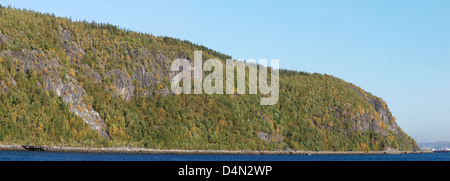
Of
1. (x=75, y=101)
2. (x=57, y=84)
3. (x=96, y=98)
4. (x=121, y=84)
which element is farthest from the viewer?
(x=121, y=84)

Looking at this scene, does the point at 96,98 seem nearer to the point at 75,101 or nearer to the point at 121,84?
the point at 75,101

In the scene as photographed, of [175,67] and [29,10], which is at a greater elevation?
[29,10]

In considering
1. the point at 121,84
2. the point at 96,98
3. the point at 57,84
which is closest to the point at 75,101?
the point at 57,84

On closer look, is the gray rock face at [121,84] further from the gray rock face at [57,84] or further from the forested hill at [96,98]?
the gray rock face at [57,84]

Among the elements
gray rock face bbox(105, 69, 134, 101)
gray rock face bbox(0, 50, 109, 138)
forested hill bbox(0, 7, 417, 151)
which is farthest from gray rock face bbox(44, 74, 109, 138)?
gray rock face bbox(105, 69, 134, 101)

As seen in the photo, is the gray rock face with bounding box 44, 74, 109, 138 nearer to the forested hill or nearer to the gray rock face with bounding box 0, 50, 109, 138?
the gray rock face with bounding box 0, 50, 109, 138

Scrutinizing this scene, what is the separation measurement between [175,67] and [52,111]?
67595mm

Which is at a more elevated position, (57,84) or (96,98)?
(57,84)

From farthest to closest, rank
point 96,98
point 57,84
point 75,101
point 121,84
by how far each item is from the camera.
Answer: point 121,84 < point 96,98 < point 75,101 < point 57,84

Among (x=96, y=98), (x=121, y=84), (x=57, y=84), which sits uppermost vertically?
(x=121, y=84)

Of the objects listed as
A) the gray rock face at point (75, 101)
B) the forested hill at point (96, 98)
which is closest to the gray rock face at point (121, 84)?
the forested hill at point (96, 98)
